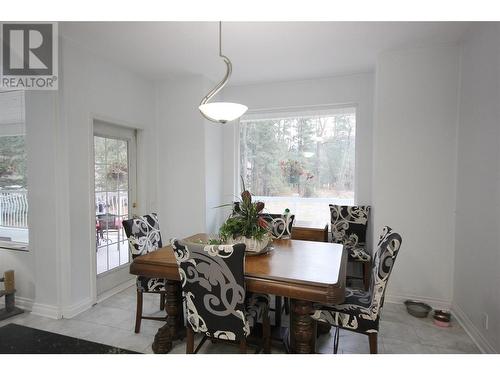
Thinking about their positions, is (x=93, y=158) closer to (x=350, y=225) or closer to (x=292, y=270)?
(x=292, y=270)

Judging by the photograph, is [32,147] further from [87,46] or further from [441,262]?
[441,262]

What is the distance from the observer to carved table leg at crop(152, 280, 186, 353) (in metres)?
2.05

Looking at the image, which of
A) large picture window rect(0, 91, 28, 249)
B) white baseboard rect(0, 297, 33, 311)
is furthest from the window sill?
white baseboard rect(0, 297, 33, 311)

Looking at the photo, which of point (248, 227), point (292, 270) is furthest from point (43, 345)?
point (248, 227)

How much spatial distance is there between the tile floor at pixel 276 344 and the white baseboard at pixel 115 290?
0.53 ft

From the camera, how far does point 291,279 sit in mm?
1595

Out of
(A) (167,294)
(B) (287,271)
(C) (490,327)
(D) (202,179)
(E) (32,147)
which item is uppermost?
(E) (32,147)

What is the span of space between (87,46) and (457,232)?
13.4 feet

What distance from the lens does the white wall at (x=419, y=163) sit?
2748mm

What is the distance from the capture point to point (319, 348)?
2135 millimetres

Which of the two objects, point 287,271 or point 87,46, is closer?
point 287,271

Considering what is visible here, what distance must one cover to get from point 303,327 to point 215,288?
0.62m

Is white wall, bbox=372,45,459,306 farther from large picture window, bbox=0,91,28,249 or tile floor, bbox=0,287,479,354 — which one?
large picture window, bbox=0,91,28,249

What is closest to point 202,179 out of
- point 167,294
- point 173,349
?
point 167,294
